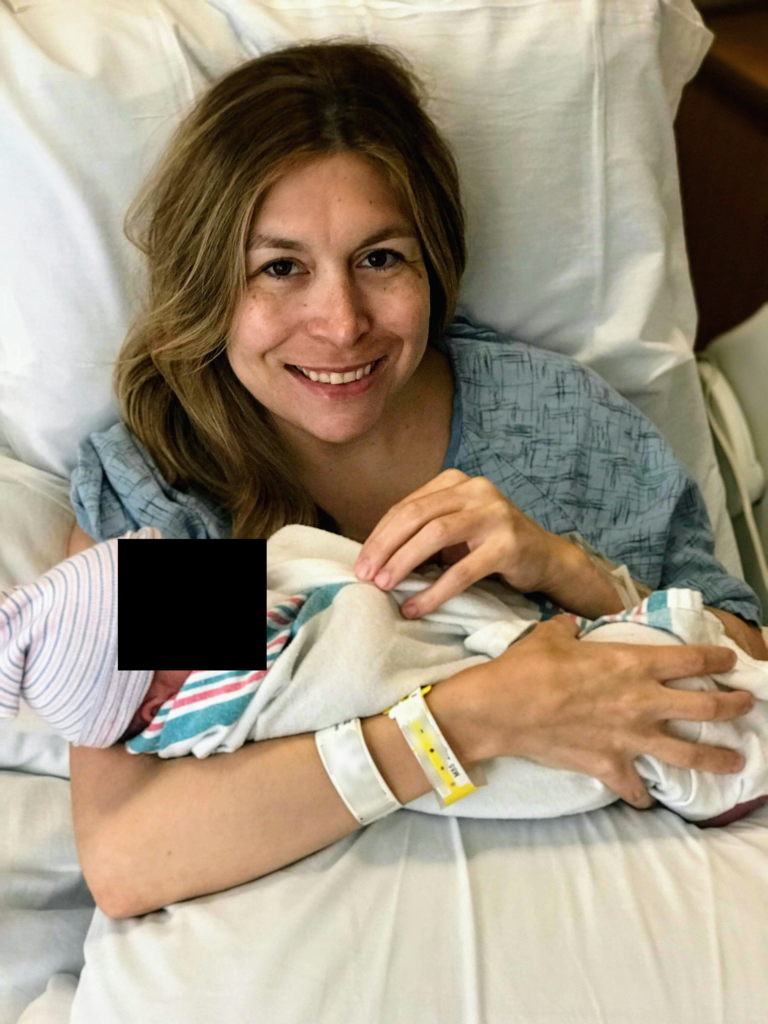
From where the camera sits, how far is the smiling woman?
90 centimetres

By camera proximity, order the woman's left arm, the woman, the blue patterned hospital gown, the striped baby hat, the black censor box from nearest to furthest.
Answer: the black censor box
the striped baby hat
the woman
the woman's left arm
the blue patterned hospital gown

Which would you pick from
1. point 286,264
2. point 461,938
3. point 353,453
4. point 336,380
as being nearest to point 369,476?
point 353,453

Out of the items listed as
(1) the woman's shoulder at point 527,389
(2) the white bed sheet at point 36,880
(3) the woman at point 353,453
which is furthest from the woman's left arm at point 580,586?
(2) the white bed sheet at point 36,880

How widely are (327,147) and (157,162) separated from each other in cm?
23

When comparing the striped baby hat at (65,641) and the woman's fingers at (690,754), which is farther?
the woman's fingers at (690,754)

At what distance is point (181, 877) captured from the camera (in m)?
0.81

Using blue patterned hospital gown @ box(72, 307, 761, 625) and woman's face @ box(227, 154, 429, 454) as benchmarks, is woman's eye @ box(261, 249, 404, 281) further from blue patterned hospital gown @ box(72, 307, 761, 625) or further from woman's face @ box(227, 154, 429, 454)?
blue patterned hospital gown @ box(72, 307, 761, 625)

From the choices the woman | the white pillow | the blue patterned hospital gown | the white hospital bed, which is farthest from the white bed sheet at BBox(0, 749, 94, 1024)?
the blue patterned hospital gown

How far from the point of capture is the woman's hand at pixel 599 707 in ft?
2.74

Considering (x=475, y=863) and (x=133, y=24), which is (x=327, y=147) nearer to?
(x=133, y=24)

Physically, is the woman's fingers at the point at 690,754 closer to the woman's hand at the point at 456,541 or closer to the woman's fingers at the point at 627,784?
the woman's fingers at the point at 627,784

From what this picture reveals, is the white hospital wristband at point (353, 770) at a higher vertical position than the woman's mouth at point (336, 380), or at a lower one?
lower

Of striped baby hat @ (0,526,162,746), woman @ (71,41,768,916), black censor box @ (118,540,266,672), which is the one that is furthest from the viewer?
woman @ (71,41,768,916)

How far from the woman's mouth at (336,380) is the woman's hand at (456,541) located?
0.13 m
